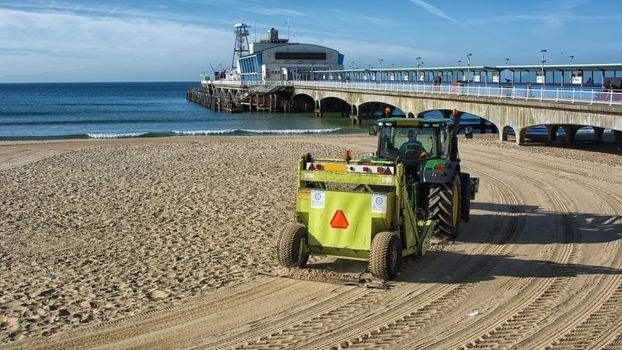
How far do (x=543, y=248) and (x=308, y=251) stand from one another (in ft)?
13.0

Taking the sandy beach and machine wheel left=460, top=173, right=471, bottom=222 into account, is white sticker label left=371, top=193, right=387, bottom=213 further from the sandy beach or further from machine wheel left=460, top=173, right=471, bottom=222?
machine wheel left=460, top=173, right=471, bottom=222

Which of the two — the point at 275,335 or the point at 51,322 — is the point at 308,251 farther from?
the point at 51,322

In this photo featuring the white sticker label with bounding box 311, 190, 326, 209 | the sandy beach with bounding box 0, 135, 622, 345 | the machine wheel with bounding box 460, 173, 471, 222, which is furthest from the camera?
the machine wheel with bounding box 460, 173, 471, 222

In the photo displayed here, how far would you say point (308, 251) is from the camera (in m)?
8.65

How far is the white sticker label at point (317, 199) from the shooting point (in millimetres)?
8391

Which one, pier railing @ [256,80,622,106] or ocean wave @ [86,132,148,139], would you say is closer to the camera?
pier railing @ [256,80,622,106]

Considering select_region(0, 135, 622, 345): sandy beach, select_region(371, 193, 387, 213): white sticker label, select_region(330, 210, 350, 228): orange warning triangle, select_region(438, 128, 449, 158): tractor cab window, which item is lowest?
select_region(0, 135, 622, 345): sandy beach

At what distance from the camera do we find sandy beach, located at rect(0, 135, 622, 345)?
7.70 metres

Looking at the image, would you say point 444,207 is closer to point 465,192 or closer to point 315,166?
point 465,192

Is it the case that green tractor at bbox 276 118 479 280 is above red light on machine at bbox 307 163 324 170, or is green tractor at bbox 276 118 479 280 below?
below

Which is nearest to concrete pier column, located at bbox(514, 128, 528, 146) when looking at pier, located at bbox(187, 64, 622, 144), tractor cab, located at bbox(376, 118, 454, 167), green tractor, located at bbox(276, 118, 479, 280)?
pier, located at bbox(187, 64, 622, 144)

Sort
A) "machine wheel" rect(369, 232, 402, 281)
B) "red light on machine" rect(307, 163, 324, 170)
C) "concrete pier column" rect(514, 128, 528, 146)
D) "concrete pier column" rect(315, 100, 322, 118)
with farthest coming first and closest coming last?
"concrete pier column" rect(315, 100, 322, 118)
"concrete pier column" rect(514, 128, 528, 146)
"red light on machine" rect(307, 163, 324, 170)
"machine wheel" rect(369, 232, 402, 281)

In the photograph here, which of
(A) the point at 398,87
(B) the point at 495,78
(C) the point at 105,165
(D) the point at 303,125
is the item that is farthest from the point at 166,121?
(C) the point at 105,165

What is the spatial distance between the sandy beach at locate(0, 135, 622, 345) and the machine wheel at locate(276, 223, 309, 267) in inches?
20.8
